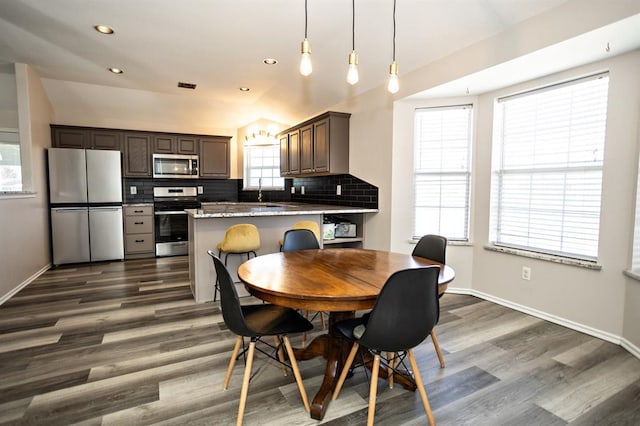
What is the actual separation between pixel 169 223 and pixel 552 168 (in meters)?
5.83

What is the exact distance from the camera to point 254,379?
2.13 meters

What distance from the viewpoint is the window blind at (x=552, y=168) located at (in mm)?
2836

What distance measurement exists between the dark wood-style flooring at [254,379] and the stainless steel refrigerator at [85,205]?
2073mm

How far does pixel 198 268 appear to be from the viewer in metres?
3.57

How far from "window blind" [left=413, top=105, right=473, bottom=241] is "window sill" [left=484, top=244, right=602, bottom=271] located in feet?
1.30

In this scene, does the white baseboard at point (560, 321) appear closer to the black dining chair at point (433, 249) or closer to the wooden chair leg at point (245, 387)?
the black dining chair at point (433, 249)

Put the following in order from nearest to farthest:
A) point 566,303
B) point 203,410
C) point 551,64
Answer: point 203,410 → point 551,64 → point 566,303

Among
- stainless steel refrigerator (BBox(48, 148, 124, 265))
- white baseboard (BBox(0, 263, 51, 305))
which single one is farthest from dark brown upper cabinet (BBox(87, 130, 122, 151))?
white baseboard (BBox(0, 263, 51, 305))

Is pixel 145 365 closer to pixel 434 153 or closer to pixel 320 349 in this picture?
pixel 320 349

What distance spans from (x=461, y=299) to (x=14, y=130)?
6.45 m

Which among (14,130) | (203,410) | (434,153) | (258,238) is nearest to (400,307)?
(203,410)

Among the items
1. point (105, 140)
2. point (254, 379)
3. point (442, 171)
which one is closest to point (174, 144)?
point (105, 140)

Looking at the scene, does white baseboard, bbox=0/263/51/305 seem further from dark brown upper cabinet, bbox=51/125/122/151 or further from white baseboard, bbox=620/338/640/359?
white baseboard, bbox=620/338/640/359

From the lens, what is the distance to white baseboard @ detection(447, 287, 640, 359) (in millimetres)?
2575
